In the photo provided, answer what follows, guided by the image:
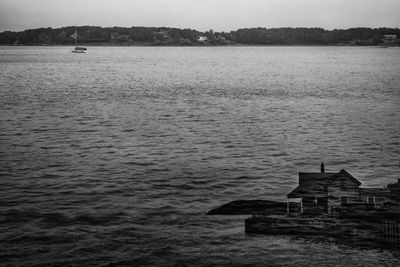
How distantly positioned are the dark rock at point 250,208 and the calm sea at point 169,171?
641 mm

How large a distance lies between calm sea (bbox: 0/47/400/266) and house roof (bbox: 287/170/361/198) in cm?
260

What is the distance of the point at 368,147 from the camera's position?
1587 inches

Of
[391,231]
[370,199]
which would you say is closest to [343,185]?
[370,199]

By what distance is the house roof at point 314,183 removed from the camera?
24172mm

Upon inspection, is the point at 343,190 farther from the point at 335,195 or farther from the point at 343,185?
the point at 335,195

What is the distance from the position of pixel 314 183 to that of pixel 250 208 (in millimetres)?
3281

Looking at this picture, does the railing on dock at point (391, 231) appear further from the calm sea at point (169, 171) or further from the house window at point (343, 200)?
the house window at point (343, 200)

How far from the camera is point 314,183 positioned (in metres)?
24.8

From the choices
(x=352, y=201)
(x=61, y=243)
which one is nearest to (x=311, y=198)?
(x=352, y=201)

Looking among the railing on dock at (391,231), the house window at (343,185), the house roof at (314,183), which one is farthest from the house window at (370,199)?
the railing on dock at (391,231)

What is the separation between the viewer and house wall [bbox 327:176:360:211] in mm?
23969

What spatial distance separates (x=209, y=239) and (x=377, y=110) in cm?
4642

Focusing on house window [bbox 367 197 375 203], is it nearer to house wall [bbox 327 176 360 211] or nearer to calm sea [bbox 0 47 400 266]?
house wall [bbox 327 176 360 211]

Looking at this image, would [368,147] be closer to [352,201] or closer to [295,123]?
[295,123]
